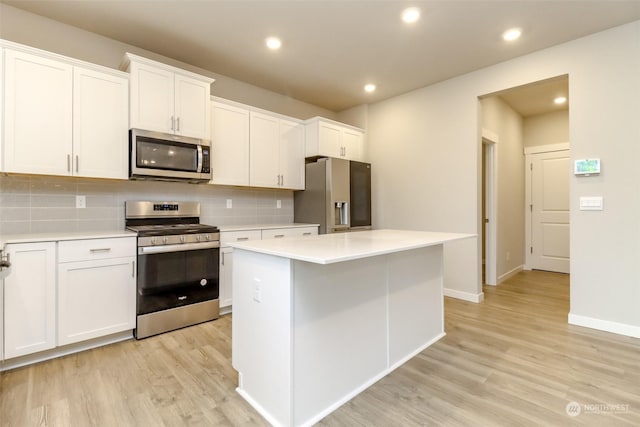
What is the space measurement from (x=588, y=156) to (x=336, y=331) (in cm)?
288

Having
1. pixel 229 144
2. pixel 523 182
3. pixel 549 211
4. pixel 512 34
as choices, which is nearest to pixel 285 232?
pixel 229 144

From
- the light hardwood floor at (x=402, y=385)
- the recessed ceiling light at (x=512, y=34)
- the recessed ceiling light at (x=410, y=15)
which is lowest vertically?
the light hardwood floor at (x=402, y=385)

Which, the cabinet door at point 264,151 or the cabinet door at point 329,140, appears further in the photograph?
the cabinet door at point 329,140

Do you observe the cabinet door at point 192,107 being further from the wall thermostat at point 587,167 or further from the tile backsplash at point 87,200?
the wall thermostat at point 587,167

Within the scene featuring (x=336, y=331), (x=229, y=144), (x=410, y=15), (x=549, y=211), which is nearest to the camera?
(x=336, y=331)

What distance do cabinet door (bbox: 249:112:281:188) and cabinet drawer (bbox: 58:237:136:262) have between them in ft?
4.82

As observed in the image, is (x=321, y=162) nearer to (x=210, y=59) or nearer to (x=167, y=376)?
(x=210, y=59)

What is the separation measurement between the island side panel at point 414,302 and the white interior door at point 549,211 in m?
3.90

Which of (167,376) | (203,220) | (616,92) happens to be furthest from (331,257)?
(616,92)

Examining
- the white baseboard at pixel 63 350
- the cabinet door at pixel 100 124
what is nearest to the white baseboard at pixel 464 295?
the white baseboard at pixel 63 350

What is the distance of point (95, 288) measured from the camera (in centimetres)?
236

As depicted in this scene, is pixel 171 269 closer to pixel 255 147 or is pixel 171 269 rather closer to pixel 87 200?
pixel 87 200

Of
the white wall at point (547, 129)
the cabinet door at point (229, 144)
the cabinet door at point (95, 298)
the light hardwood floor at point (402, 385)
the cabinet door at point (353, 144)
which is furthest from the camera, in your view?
the white wall at point (547, 129)

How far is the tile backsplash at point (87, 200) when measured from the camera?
2.40 metres
